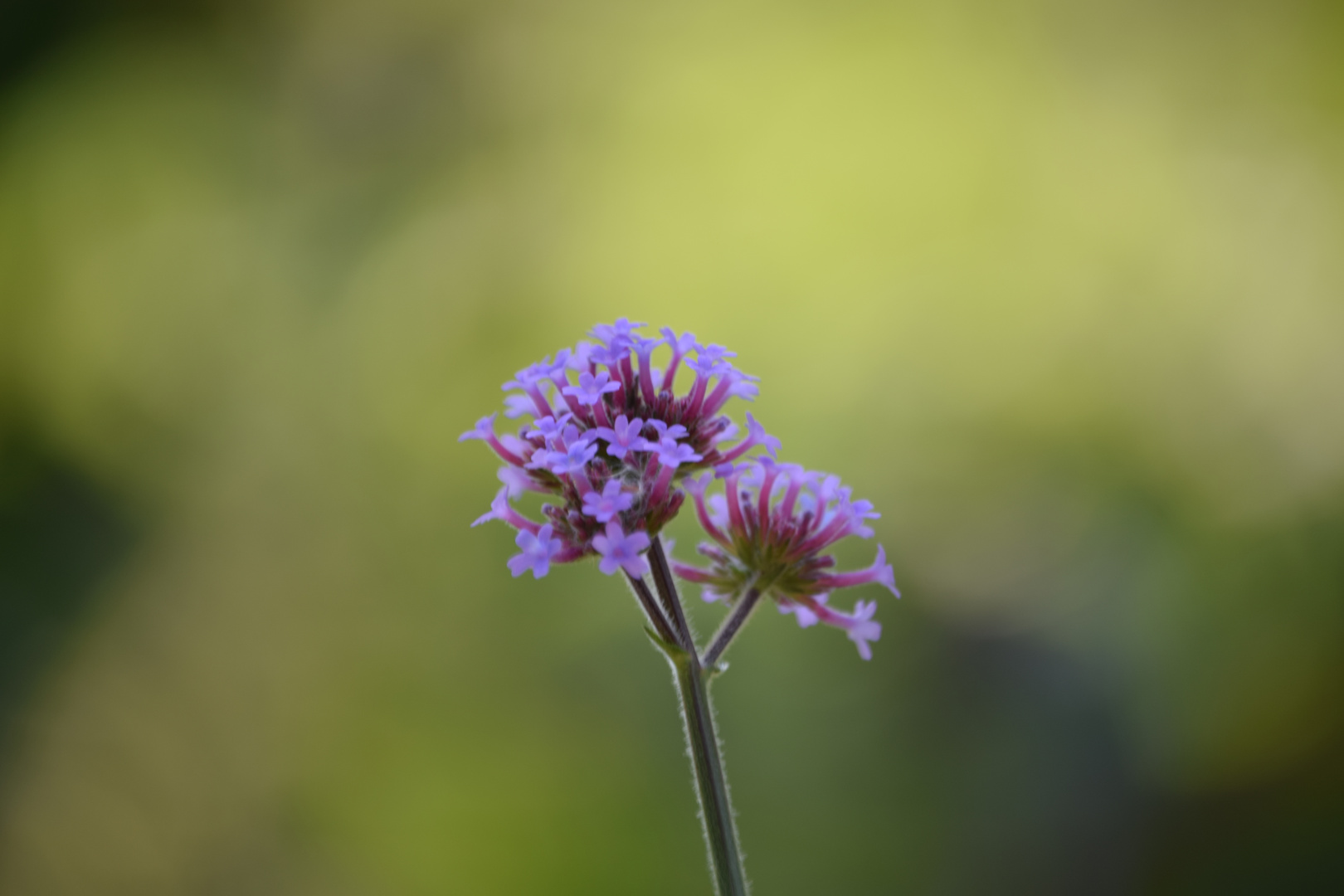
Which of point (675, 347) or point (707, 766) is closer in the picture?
point (707, 766)

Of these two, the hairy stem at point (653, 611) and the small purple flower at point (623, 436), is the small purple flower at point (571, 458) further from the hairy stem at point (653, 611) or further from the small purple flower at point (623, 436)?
the hairy stem at point (653, 611)

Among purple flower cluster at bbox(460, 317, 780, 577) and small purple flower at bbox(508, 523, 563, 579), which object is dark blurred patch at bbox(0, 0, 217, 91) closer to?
purple flower cluster at bbox(460, 317, 780, 577)

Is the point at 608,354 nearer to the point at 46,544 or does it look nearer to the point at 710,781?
the point at 710,781

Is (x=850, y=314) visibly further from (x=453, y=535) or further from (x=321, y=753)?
(x=321, y=753)

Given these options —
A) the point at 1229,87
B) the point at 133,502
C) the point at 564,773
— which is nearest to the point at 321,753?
the point at 564,773

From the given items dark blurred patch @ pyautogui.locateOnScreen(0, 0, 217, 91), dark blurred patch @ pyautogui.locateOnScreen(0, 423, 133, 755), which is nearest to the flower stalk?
dark blurred patch @ pyautogui.locateOnScreen(0, 423, 133, 755)

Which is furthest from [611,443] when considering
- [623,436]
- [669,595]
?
[669,595]
